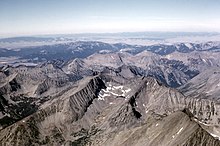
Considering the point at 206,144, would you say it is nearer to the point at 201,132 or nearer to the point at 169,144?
the point at 201,132

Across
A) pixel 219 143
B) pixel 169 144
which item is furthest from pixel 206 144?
pixel 169 144

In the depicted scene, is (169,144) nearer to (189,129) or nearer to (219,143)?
(189,129)

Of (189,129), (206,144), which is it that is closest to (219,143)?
(206,144)

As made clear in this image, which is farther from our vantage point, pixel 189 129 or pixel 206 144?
pixel 189 129

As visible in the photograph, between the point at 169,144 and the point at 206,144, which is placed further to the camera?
the point at 169,144

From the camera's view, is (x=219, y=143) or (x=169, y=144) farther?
(x=169, y=144)

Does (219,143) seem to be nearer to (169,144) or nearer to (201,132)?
(201,132)
